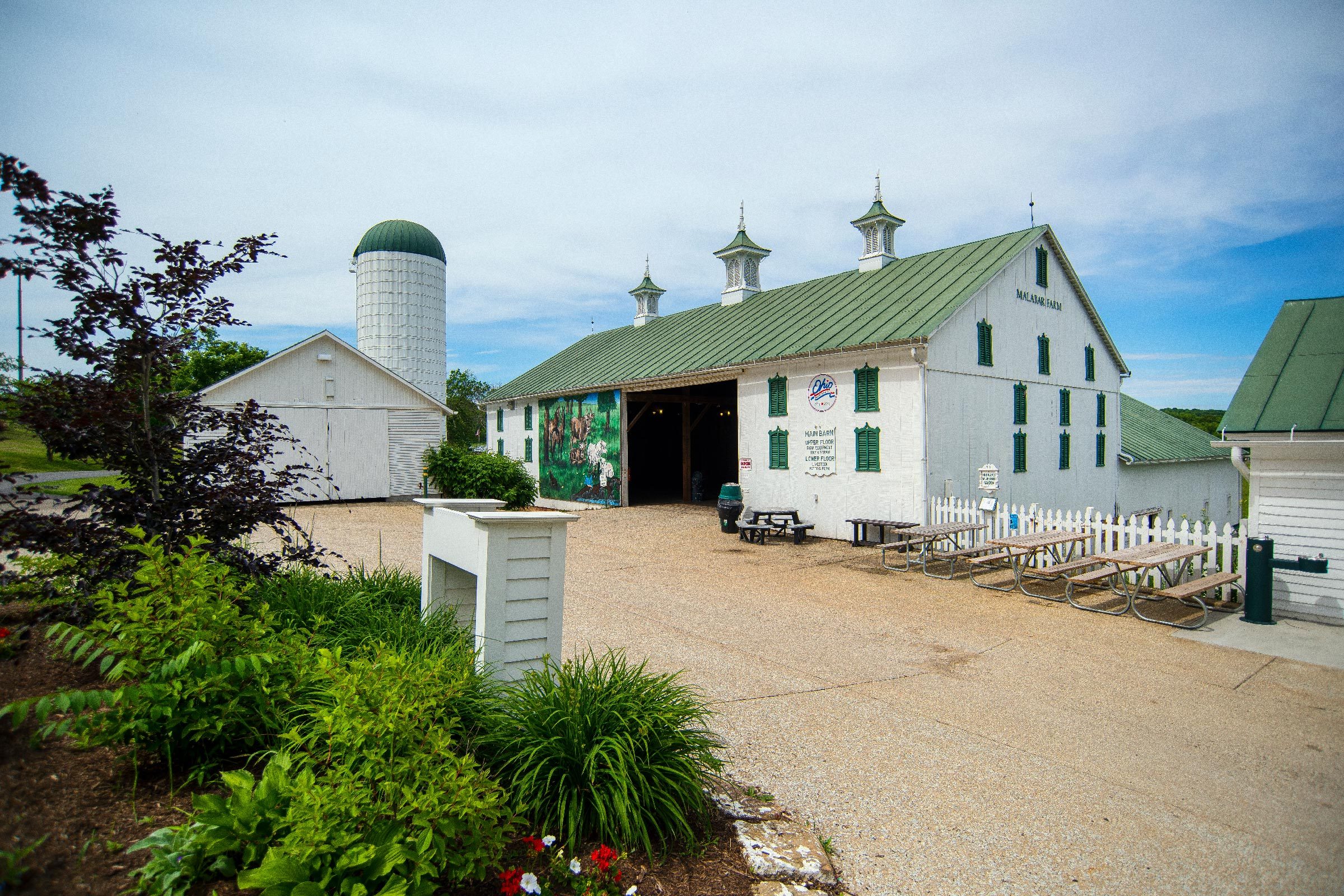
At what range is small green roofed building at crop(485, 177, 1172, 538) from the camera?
1448 centimetres

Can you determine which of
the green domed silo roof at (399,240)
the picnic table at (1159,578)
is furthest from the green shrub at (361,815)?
the green domed silo roof at (399,240)

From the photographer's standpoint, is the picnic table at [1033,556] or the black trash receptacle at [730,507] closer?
the picnic table at [1033,556]

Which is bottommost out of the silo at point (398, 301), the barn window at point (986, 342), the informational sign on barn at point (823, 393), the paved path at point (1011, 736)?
the paved path at point (1011, 736)

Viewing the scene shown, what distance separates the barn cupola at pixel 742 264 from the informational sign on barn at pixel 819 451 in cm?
896

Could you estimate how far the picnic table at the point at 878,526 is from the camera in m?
13.5

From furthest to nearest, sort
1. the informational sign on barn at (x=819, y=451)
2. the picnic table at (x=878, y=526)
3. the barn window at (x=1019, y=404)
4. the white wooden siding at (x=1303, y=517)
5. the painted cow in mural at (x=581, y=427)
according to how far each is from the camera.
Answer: the painted cow in mural at (x=581, y=427)
the barn window at (x=1019, y=404)
the informational sign on barn at (x=819, y=451)
the picnic table at (x=878, y=526)
the white wooden siding at (x=1303, y=517)

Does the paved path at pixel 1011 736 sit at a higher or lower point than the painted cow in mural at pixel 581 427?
lower

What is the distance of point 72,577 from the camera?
589 cm

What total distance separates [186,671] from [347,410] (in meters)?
20.9

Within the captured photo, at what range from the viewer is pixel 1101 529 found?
10.8 m

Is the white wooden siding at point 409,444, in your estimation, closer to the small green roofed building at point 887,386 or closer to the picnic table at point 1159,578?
the small green roofed building at point 887,386

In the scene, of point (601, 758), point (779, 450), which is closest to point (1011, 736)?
point (601, 758)

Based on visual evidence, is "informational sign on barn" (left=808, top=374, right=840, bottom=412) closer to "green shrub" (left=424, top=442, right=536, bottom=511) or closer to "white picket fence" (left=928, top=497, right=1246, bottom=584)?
"white picket fence" (left=928, top=497, right=1246, bottom=584)

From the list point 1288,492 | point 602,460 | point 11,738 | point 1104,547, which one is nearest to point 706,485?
point 602,460
